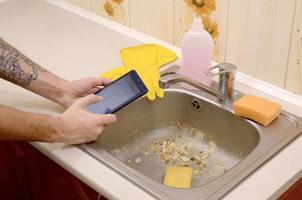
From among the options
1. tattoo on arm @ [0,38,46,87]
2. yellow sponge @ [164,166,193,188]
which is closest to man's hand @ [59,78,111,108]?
tattoo on arm @ [0,38,46,87]

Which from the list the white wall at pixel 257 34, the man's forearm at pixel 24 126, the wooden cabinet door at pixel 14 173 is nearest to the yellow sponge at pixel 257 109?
the white wall at pixel 257 34

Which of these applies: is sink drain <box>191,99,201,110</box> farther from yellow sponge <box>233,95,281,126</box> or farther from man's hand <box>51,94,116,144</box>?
man's hand <box>51,94,116,144</box>

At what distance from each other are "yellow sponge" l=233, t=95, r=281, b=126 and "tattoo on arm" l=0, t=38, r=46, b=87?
1.93 feet

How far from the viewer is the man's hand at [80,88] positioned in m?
1.38

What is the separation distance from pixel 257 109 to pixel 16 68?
2.26 ft

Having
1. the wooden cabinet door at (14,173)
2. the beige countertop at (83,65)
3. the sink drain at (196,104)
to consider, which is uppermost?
the beige countertop at (83,65)

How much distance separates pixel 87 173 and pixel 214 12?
0.65 meters

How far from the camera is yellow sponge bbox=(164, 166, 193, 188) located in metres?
1.18

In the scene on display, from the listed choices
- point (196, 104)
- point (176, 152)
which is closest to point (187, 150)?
point (176, 152)

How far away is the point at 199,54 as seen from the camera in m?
1.40

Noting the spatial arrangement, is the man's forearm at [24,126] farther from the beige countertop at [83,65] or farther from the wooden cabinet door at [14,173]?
the wooden cabinet door at [14,173]

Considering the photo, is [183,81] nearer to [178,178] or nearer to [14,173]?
[178,178]

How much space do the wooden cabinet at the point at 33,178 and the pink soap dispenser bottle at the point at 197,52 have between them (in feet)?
1.52

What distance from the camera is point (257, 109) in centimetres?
126
